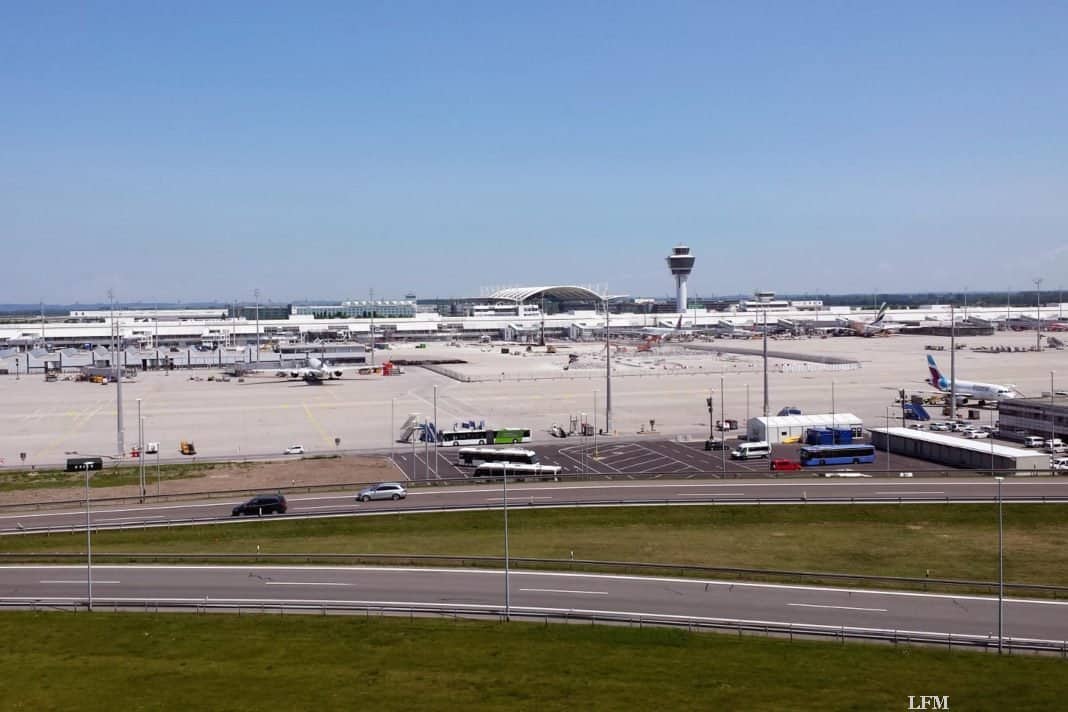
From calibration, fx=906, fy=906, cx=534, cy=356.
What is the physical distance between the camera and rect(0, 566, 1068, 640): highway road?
18875 millimetres

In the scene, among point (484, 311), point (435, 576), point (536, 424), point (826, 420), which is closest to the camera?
point (435, 576)

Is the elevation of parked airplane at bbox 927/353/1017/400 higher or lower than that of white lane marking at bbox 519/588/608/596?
higher

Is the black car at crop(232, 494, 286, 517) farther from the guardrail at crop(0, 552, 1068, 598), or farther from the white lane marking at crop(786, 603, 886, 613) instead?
the white lane marking at crop(786, 603, 886, 613)

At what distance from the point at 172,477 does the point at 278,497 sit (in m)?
9.79

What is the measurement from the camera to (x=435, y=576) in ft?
74.9

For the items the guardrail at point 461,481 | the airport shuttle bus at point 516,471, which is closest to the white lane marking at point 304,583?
the guardrail at point 461,481

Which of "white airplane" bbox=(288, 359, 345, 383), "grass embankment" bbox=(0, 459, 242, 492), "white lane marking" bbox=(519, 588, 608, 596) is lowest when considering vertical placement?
"grass embankment" bbox=(0, 459, 242, 492)

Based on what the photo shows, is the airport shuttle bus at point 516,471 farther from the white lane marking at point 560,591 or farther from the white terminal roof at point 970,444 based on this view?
the white terminal roof at point 970,444

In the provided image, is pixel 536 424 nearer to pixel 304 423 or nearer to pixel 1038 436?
pixel 304 423

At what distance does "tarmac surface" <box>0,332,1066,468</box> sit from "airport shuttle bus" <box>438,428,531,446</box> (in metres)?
2.98

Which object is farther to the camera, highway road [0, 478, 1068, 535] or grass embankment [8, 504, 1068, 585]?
highway road [0, 478, 1068, 535]

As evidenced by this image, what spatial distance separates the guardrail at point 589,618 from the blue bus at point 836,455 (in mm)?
20523

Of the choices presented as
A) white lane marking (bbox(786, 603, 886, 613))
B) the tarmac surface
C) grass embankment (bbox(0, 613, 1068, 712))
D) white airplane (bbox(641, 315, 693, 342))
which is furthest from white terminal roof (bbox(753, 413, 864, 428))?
white airplane (bbox(641, 315, 693, 342))

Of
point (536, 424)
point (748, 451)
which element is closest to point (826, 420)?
point (748, 451)
